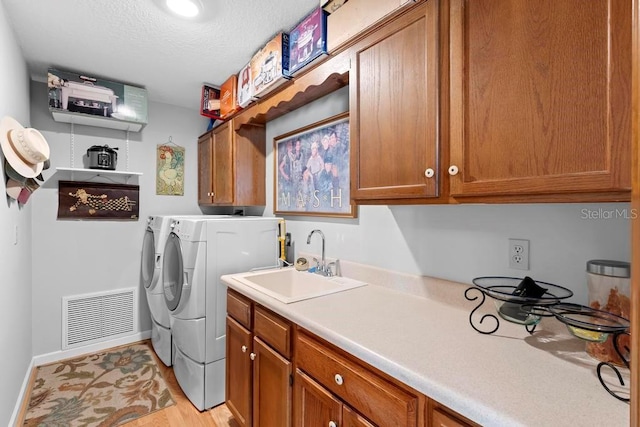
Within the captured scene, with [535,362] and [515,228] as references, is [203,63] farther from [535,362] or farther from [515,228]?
[535,362]

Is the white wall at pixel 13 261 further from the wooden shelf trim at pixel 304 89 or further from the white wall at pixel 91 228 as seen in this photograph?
the wooden shelf trim at pixel 304 89

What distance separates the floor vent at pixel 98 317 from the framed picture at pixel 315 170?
6.05 ft

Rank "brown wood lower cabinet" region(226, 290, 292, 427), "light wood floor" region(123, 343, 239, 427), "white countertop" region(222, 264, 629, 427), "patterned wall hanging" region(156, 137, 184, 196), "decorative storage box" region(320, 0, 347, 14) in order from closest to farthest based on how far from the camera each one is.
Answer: "white countertop" region(222, 264, 629, 427), "brown wood lower cabinet" region(226, 290, 292, 427), "decorative storage box" region(320, 0, 347, 14), "light wood floor" region(123, 343, 239, 427), "patterned wall hanging" region(156, 137, 184, 196)

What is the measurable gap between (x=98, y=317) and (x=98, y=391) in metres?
0.86

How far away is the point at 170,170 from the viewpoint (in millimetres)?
3182

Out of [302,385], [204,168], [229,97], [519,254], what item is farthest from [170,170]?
[519,254]

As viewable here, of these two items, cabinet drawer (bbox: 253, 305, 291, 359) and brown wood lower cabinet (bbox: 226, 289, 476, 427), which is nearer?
brown wood lower cabinet (bbox: 226, 289, 476, 427)

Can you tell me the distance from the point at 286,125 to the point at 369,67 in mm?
1206

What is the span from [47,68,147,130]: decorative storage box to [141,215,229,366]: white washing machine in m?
0.95

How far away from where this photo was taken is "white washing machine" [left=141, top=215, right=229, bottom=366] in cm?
244

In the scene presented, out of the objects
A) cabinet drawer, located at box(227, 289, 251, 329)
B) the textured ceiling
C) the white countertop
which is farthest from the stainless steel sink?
the textured ceiling

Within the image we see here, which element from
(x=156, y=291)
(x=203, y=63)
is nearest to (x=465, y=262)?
(x=203, y=63)

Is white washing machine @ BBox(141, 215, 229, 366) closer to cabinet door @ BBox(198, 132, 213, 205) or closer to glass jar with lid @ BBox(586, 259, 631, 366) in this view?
cabinet door @ BBox(198, 132, 213, 205)

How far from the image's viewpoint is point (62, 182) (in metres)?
Answer: 2.64
